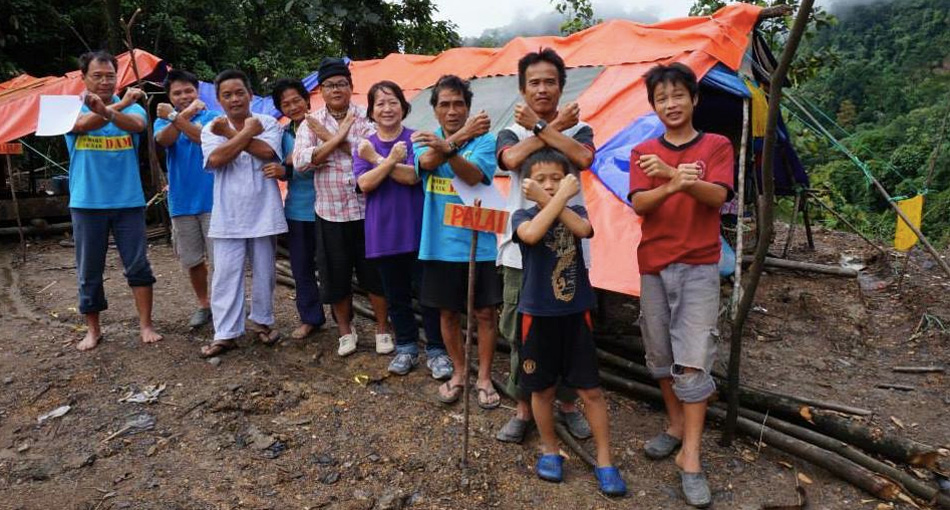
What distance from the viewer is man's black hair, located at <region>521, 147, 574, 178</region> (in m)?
2.59

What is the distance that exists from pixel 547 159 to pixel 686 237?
2.26 feet

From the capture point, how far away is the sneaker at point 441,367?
3.62 m

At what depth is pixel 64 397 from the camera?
11.6ft

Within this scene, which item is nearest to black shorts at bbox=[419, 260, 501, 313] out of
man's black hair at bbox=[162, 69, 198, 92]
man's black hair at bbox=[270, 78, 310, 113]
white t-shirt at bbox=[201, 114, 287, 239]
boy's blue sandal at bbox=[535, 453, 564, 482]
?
boy's blue sandal at bbox=[535, 453, 564, 482]

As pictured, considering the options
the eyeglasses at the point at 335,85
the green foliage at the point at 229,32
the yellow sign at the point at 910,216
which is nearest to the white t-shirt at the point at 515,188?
the eyeglasses at the point at 335,85

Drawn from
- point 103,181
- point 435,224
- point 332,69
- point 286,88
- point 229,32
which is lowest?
point 435,224

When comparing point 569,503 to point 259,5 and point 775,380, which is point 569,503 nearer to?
point 775,380

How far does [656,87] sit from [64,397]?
11.9ft

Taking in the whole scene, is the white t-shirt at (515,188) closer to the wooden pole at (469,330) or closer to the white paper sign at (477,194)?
the wooden pole at (469,330)

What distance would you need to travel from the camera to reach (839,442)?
2893 mm

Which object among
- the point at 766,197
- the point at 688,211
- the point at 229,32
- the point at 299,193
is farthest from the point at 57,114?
the point at 229,32

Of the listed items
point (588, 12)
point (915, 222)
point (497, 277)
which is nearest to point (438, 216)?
point (497, 277)

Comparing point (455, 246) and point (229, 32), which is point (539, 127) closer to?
point (455, 246)

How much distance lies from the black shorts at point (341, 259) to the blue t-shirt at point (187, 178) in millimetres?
1005
